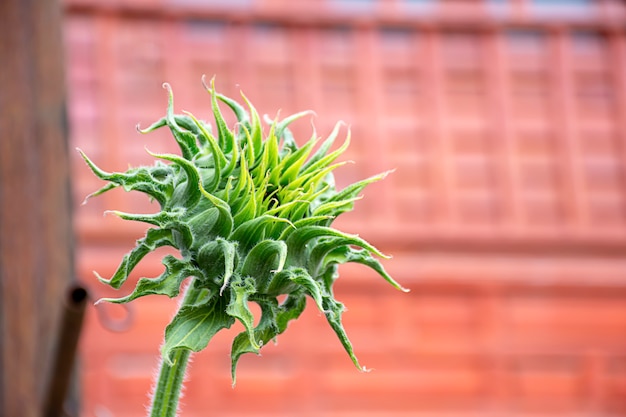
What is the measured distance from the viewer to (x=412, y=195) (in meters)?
6.98

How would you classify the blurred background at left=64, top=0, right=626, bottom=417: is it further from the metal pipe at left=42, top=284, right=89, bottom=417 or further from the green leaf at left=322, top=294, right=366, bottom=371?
the green leaf at left=322, top=294, right=366, bottom=371

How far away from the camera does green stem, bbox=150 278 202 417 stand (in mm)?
935

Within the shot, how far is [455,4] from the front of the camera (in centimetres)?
728

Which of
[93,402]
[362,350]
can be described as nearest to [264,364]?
[362,350]

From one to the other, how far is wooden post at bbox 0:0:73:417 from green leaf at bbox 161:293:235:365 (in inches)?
41.2

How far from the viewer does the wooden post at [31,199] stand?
193cm

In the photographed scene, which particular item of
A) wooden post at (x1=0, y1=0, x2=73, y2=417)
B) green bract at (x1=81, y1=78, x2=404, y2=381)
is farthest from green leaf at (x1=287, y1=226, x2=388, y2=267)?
wooden post at (x1=0, y1=0, x2=73, y2=417)

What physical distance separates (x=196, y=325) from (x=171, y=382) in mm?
87

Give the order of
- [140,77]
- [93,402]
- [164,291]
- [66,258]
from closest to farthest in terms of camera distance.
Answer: [164,291], [66,258], [93,402], [140,77]

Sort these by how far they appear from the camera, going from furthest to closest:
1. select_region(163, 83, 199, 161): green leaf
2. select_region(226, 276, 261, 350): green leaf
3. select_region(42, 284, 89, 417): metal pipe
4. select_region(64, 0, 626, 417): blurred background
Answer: select_region(64, 0, 626, 417): blurred background < select_region(42, 284, 89, 417): metal pipe < select_region(163, 83, 199, 161): green leaf < select_region(226, 276, 261, 350): green leaf

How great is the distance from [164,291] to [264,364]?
5.88 metres

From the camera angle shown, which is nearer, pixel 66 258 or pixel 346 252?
pixel 346 252

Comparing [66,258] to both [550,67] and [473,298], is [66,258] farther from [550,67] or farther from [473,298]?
[550,67]

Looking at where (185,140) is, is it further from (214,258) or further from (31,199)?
(31,199)
